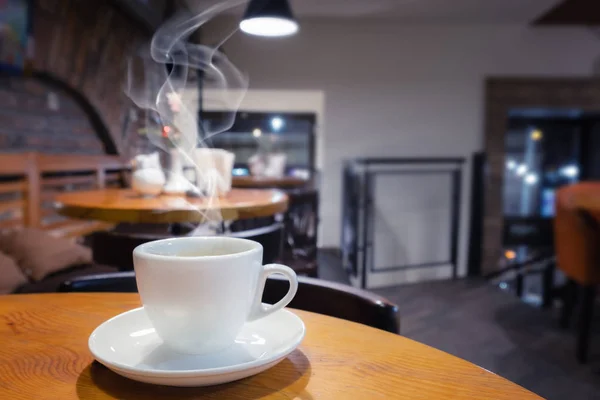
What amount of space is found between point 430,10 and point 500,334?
2.87m

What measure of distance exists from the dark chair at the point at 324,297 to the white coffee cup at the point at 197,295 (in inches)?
8.6

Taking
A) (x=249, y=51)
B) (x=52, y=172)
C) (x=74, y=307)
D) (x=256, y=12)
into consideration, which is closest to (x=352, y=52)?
(x=249, y=51)

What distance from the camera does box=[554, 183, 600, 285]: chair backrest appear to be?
2.42 metres

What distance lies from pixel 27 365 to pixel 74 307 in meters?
0.18

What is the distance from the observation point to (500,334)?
2.83 m

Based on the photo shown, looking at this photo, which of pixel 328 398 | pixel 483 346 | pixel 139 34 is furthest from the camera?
pixel 139 34

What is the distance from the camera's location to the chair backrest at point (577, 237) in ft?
7.95

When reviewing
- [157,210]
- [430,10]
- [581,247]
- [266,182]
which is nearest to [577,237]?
[581,247]

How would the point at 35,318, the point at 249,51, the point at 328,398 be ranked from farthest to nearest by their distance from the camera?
the point at 249,51, the point at 35,318, the point at 328,398

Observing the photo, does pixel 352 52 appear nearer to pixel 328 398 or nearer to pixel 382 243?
pixel 382 243

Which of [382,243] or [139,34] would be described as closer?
[139,34]

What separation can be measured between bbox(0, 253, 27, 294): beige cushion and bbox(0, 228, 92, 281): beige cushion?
11cm

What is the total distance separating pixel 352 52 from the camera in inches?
179

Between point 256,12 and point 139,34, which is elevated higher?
point 139,34
